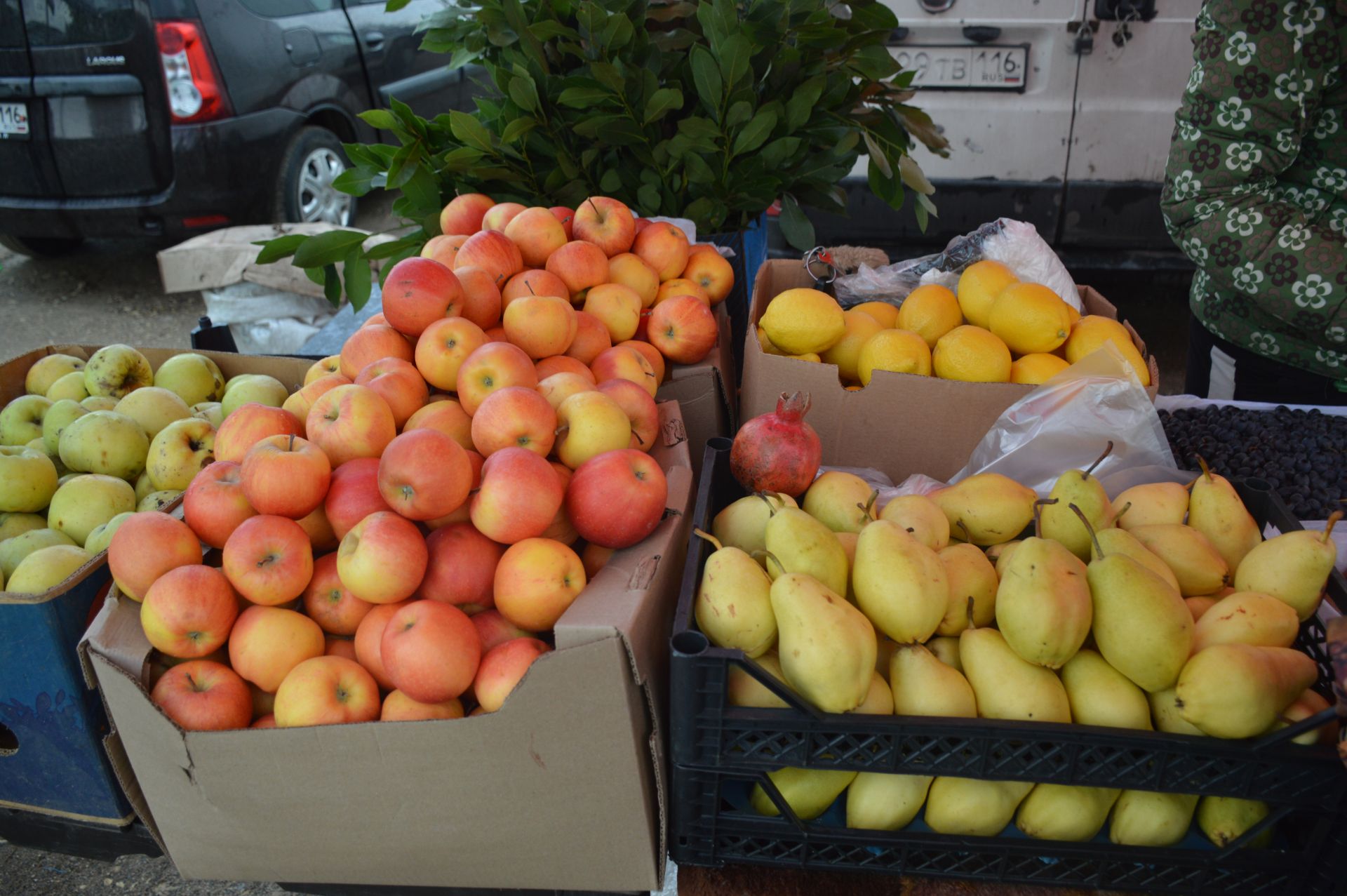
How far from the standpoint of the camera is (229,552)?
1.31 m

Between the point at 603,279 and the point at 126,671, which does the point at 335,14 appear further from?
the point at 126,671

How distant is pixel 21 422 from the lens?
6.88 ft

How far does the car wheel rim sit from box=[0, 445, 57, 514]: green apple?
4267 mm

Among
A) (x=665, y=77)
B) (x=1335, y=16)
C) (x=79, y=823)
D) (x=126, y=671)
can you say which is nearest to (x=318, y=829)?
(x=126, y=671)

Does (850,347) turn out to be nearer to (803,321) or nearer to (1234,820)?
(803,321)

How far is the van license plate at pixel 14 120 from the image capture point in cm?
515

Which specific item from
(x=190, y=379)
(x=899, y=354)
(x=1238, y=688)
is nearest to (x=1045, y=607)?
(x=1238, y=688)

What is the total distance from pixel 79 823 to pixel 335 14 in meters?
5.77

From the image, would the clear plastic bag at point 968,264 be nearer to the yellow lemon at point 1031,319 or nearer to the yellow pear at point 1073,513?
the yellow lemon at point 1031,319

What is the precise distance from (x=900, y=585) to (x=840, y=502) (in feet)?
1.05

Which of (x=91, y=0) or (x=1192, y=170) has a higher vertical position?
(x=91, y=0)

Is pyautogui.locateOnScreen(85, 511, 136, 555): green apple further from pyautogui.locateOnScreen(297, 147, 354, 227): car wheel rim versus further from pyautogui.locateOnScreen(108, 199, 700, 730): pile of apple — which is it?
pyautogui.locateOnScreen(297, 147, 354, 227): car wheel rim

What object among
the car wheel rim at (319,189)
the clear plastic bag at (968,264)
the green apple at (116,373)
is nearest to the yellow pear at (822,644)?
the clear plastic bag at (968,264)

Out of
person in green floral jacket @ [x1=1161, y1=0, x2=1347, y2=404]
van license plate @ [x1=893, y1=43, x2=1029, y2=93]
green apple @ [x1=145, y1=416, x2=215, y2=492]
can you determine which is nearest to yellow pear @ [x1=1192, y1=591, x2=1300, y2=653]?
person in green floral jacket @ [x1=1161, y1=0, x2=1347, y2=404]
